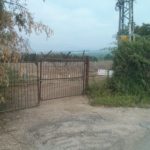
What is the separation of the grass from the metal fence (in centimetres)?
53

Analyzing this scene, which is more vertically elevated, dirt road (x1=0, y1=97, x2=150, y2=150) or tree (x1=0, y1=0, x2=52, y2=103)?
tree (x1=0, y1=0, x2=52, y2=103)

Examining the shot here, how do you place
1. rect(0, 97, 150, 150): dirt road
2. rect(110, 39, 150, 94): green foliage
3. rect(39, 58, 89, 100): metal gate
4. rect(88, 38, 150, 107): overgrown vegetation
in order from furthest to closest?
rect(110, 39, 150, 94): green foliage → rect(88, 38, 150, 107): overgrown vegetation → rect(39, 58, 89, 100): metal gate → rect(0, 97, 150, 150): dirt road

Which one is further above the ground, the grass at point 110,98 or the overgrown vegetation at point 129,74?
the overgrown vegetation at point 129,74

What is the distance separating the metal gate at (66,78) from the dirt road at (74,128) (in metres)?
2.00

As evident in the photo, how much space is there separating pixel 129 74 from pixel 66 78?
261cm

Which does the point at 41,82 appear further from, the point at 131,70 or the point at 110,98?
the point at 131,70

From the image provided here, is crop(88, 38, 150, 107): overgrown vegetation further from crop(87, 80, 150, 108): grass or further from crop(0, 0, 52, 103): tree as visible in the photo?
crop(0, 0, 52, 103): tree

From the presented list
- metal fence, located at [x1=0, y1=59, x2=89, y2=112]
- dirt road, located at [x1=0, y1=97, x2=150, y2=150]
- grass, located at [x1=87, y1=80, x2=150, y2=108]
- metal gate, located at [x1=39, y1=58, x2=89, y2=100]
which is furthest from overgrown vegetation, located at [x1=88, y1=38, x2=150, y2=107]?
dirt road, located at [x1=0, y1=97, x2=150, y2=150]

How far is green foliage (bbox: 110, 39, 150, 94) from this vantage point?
47.3 ft

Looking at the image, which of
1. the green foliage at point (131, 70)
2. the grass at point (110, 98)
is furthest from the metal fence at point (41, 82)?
the green foliage at point (131, 70)

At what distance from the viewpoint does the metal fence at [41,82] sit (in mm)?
10633

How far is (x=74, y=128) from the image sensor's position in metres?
8.99

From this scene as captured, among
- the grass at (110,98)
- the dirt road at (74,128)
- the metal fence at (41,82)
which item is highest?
the metal fence at (41,82)

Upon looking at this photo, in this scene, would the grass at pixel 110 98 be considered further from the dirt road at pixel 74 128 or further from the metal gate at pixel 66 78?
the dirt road at pixel 74 128
